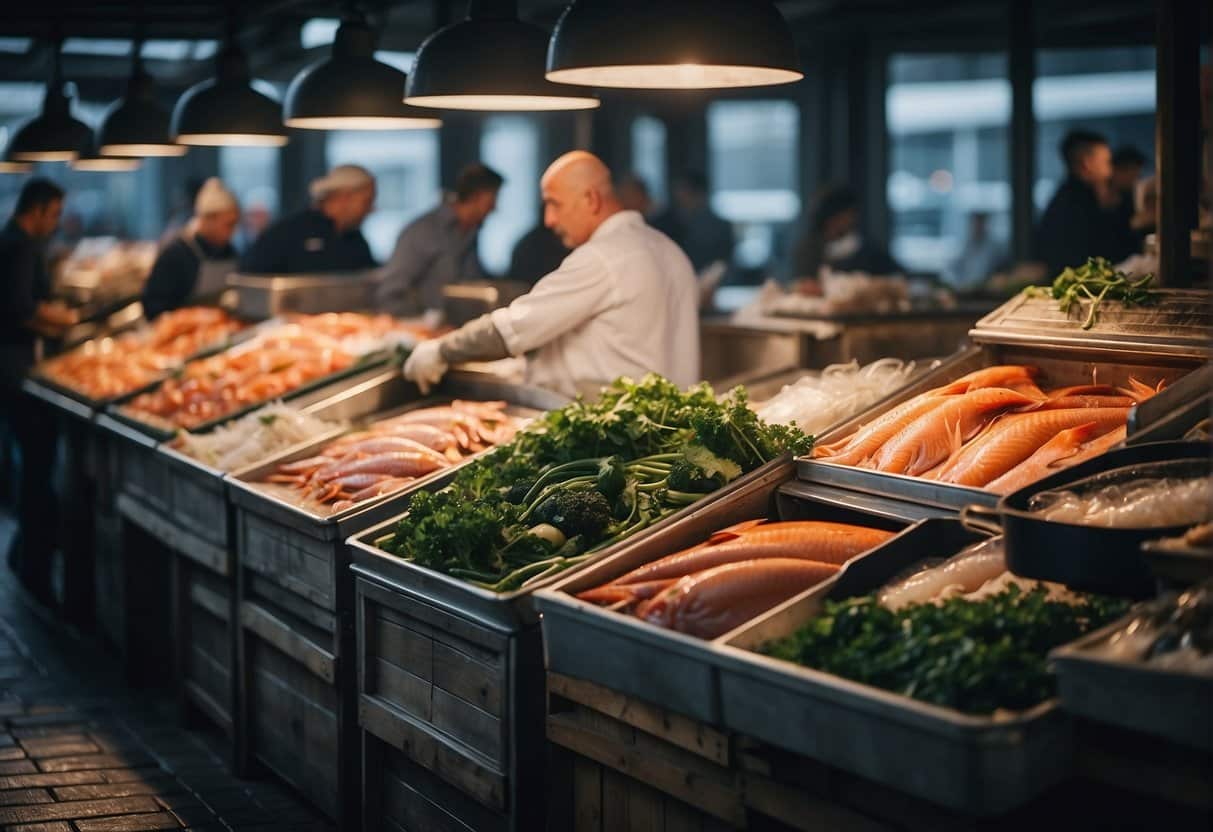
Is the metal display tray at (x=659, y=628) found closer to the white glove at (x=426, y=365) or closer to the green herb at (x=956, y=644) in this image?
the green herb at (x=956, y=644)

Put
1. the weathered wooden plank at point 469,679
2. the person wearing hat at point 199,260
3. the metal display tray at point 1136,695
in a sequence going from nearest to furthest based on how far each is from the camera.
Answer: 1. the metal display tray at point 1136,695
2. the weathered wooden plank at point 469,679
3. the person wearing hat at point 199,260

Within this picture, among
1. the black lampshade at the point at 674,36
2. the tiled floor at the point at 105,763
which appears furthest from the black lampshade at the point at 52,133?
the black lampshade at the point at 674,36

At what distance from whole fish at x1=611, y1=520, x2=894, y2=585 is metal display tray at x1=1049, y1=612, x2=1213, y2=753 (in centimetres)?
107

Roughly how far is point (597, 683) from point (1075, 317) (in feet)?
Result: 6.02

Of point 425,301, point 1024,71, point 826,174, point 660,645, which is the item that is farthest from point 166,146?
point 826,174

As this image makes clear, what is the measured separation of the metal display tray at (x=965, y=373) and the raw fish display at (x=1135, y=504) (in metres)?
0.36

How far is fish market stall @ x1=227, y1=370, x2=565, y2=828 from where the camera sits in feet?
15.7

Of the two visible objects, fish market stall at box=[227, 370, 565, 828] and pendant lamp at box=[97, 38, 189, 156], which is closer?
fish market stall at box=[227, 370, 565, 828]

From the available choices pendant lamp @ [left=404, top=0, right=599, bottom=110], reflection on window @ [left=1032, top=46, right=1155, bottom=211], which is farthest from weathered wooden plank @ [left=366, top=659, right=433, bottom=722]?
reflection on window @ [left=1032, top=46, right=1155, bottom=211]

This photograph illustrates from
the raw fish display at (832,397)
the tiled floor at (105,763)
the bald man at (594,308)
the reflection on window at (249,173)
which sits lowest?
the tiled floor at (105,763)

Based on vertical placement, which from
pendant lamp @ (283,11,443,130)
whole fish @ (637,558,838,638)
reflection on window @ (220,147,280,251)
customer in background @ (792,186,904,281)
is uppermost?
reflection on window @ (220,147,280,251)

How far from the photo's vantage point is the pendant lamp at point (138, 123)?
316 inches

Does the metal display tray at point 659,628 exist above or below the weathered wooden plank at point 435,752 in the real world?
above

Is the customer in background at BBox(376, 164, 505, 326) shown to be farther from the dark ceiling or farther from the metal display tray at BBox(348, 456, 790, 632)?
the metal display tray at BBox(348, 456, 790, 632)
